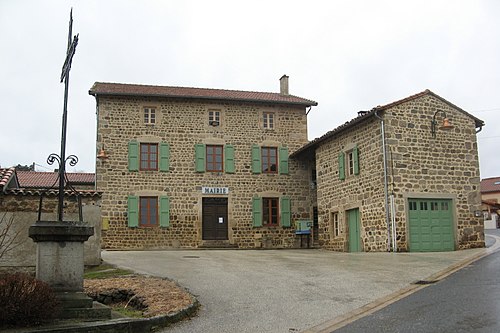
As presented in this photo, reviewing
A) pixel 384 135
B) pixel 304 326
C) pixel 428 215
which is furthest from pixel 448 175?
pixel 304 326

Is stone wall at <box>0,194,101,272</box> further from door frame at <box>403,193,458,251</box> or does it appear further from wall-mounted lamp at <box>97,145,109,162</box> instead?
door frame at <box>403,193,458,251</box>

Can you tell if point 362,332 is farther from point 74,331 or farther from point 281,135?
point 281,135

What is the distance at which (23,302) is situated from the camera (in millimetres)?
5902

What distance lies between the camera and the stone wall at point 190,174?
2152cm

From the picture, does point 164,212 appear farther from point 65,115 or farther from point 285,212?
point 65,115

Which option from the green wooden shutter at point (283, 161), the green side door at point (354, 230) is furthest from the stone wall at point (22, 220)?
the green wooden shutter at point (283, 161)

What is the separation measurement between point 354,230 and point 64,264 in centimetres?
1267

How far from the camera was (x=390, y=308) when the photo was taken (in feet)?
24.4

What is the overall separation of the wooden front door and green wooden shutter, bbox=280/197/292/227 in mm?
2493

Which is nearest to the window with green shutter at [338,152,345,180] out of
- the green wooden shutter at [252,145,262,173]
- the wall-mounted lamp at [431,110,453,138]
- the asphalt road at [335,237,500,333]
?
the wall-mounted lamp at [431,110,453,138]

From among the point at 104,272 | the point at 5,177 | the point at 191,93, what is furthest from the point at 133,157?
the point at 104,272

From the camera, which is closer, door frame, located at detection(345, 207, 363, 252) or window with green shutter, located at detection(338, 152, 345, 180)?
door frame, located at detection(345, 207, 363, 252)

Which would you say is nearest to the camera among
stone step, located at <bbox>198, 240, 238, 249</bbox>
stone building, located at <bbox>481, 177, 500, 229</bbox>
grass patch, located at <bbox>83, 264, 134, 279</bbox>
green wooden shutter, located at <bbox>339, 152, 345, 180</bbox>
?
grass patch, located at <bbox>83, 264, 134, 279</bbox>

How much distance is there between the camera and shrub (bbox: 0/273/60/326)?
585cm
